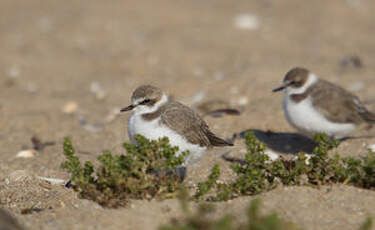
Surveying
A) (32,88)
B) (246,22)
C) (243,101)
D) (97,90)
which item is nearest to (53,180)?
(243,101)

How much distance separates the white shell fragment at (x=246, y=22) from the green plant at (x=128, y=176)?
8.07 m

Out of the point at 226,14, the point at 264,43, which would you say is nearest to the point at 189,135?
the point at 264,43

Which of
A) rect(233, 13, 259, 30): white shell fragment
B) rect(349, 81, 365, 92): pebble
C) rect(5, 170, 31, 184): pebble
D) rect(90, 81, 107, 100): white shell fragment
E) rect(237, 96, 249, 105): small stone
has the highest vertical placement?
rect(233, 13, 259, 30): white shell fragment

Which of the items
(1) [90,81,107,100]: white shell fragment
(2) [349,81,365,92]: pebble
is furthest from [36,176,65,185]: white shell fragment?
(2) [349,81,365,92]: pebble

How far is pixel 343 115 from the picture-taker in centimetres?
586

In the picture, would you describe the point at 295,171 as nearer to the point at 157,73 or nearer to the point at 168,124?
the point at 168,124

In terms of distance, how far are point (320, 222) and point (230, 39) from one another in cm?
782

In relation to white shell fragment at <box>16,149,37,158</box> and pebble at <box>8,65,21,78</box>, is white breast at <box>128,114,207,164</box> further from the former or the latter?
pebble at <box>8,65,21,78</box>

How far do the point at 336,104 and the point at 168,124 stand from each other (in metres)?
2.37

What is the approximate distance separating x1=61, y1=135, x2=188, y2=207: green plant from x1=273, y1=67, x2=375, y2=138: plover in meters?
2.48

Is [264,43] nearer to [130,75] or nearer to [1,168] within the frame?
[130,75]

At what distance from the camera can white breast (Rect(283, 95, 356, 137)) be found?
5.74m

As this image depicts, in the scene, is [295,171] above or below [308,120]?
above

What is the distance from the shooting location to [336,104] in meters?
5.90
